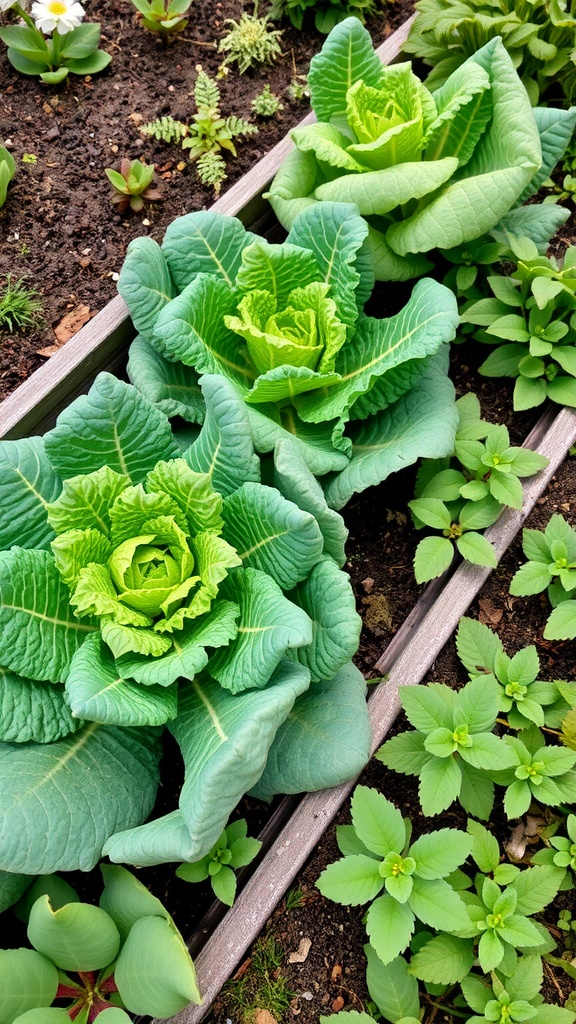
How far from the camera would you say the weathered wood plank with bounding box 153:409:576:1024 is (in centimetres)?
162

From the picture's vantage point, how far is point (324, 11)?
8.63 ft

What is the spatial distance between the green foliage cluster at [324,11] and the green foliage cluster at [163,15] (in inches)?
12.0

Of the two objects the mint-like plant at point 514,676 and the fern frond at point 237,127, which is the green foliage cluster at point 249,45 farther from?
the mint-like plant at point 514,676

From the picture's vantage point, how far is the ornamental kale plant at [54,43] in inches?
93.4

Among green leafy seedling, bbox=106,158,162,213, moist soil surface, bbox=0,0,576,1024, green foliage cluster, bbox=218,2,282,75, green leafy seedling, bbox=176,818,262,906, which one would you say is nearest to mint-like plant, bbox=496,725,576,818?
moist soil surface, bbox=0,0,576,1024

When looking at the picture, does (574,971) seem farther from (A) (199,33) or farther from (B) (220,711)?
(A) (199,33)

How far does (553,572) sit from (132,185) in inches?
62.2

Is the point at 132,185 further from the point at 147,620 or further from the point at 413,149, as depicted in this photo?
the point at 147,620

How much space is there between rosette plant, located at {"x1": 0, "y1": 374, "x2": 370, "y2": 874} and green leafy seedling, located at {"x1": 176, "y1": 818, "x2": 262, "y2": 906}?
9 centimetres

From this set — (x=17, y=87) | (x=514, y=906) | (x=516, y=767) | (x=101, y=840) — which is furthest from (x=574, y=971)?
(x=17, y=87)

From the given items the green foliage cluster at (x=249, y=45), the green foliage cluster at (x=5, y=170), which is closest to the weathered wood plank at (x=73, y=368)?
the green foliage cluster at (x=5, y=170)

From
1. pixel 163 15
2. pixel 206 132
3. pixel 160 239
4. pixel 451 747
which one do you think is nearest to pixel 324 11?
pixel 163 15

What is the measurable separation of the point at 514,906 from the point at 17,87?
2672mm

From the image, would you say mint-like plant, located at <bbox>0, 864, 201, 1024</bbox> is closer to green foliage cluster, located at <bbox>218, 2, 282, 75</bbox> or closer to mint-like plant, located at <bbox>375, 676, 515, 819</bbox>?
mint-like plant, located at <bbox>375, 676, 515, 819</bbox>
